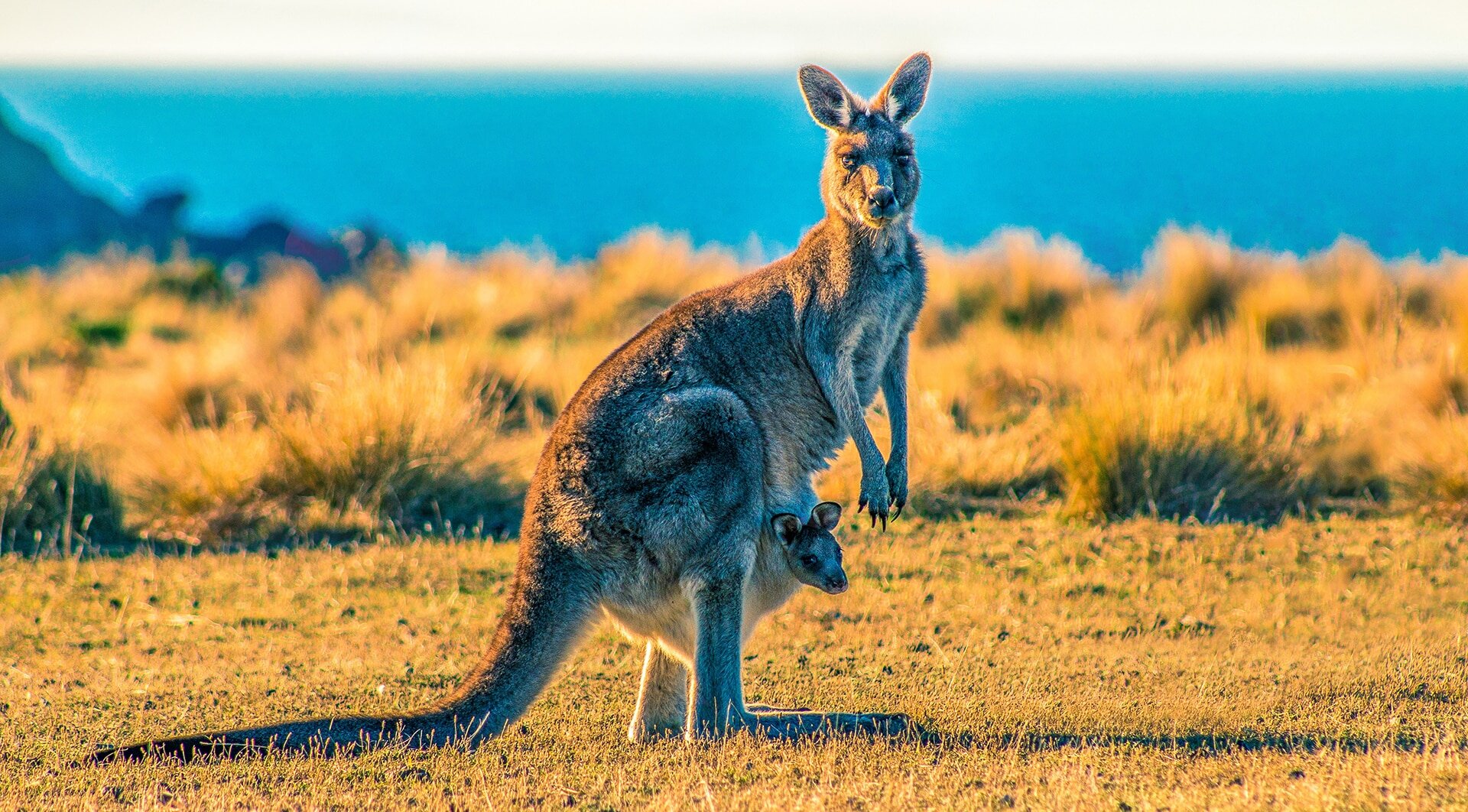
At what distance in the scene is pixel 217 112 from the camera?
546ft

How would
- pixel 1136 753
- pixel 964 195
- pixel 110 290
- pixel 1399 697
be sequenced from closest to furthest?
pixel 1136 753
pixel 1399 697
pixel 110 290
pixel 964 195

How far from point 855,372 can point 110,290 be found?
1866 cm

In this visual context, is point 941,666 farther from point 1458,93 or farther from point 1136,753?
point 1458,93

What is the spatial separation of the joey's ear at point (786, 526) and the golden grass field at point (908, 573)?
766 millimetres

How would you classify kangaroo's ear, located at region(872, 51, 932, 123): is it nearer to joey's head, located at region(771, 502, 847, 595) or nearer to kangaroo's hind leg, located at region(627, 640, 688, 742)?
joey's head, located at region(771, 502, 847, 595)

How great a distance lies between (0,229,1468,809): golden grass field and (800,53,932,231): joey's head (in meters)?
2.04

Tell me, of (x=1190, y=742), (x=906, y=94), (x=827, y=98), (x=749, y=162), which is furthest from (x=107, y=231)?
(x=749, y=162)

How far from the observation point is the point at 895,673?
6402 millimetres

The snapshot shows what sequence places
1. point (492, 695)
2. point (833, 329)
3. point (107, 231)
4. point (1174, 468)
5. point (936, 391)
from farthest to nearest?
point (107, 231), point (936, 391), point (1174, 468), point (833, 329), point (492, 695)

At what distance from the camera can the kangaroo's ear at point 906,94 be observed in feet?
18.5

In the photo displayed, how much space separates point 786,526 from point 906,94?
182 centimetres

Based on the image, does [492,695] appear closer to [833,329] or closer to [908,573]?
[833,329]

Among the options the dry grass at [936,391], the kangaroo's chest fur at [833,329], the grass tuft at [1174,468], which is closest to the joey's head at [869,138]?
the kangaroo's chest fur at [833,329]

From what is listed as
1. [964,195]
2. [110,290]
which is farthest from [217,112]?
[110,290]
